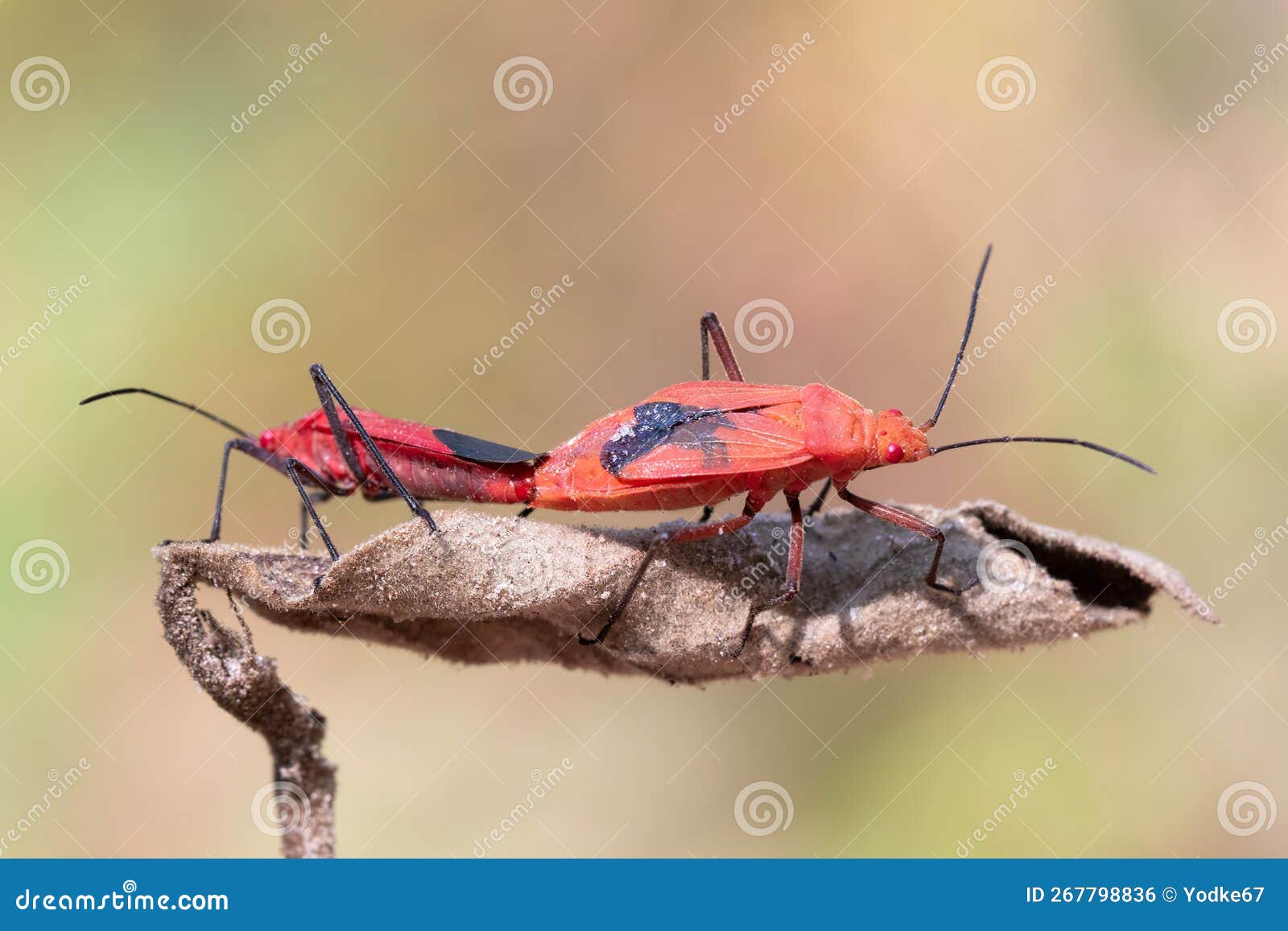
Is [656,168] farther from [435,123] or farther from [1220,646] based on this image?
[1220,646]

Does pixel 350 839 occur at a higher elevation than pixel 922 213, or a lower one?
lower

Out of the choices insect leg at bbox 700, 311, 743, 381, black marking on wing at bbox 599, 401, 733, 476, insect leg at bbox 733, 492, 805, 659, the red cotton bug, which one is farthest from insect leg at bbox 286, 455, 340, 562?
insect leg at bbox 700, 311, 743, 381

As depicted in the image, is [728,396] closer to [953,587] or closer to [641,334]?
[953,587]

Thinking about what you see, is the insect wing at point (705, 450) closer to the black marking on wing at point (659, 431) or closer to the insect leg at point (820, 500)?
the black marking on wing at point (659, 431)

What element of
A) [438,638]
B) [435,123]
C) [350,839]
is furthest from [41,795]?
[435,123]

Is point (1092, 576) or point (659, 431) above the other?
point (1092, 576)

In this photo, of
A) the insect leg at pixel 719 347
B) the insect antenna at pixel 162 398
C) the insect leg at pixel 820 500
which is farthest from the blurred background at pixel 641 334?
the insect leg at pixel 719 347

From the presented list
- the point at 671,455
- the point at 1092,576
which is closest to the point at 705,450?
the point at 671,455
